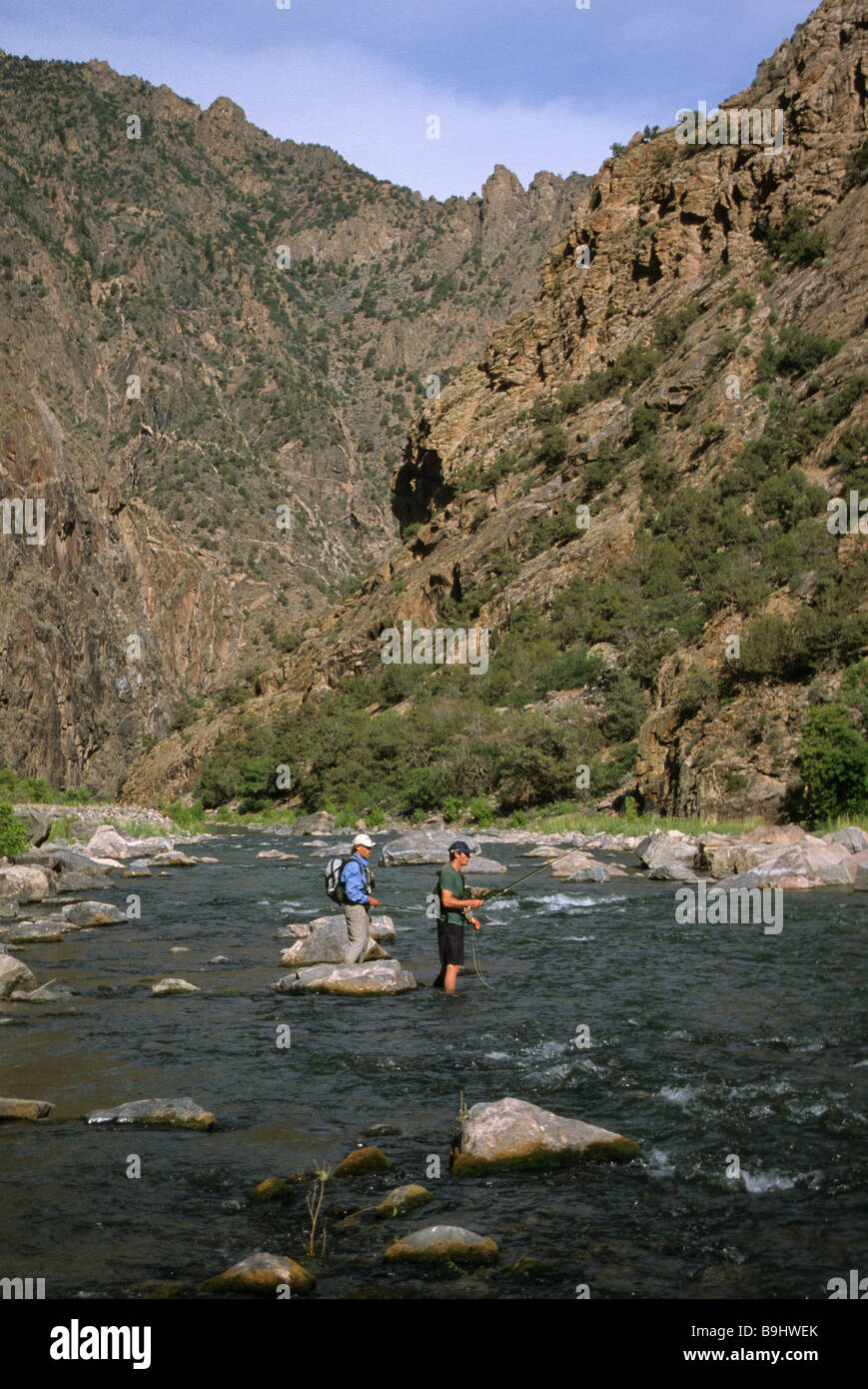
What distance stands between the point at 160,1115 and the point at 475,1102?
2239 millimetres

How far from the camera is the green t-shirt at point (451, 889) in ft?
39.5

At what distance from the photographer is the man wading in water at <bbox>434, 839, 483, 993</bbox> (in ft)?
38.4

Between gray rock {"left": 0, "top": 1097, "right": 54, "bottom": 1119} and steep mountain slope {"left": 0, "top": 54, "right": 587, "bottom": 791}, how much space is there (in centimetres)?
6524

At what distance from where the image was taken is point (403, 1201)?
5.78m

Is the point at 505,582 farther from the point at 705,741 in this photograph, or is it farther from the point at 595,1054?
the point at 595,1054

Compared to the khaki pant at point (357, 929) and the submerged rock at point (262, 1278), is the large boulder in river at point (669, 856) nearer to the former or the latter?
the khaki pant at point (357, 929)

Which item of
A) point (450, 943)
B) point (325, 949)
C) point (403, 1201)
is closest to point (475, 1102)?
point (403, 1201)

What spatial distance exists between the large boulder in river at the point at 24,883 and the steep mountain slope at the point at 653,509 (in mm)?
17651

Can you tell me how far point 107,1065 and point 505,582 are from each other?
51.2 meters

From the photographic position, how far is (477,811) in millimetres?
40375

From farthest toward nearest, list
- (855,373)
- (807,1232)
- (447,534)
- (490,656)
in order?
(447,534) → (490,656) → (855,373) → (807,1232)

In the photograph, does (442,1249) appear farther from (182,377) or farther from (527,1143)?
(182,377)

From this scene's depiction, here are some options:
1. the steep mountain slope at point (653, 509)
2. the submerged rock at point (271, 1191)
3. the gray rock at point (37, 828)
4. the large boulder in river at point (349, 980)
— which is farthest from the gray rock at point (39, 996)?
the steep mountain slope at point (653, 509)
